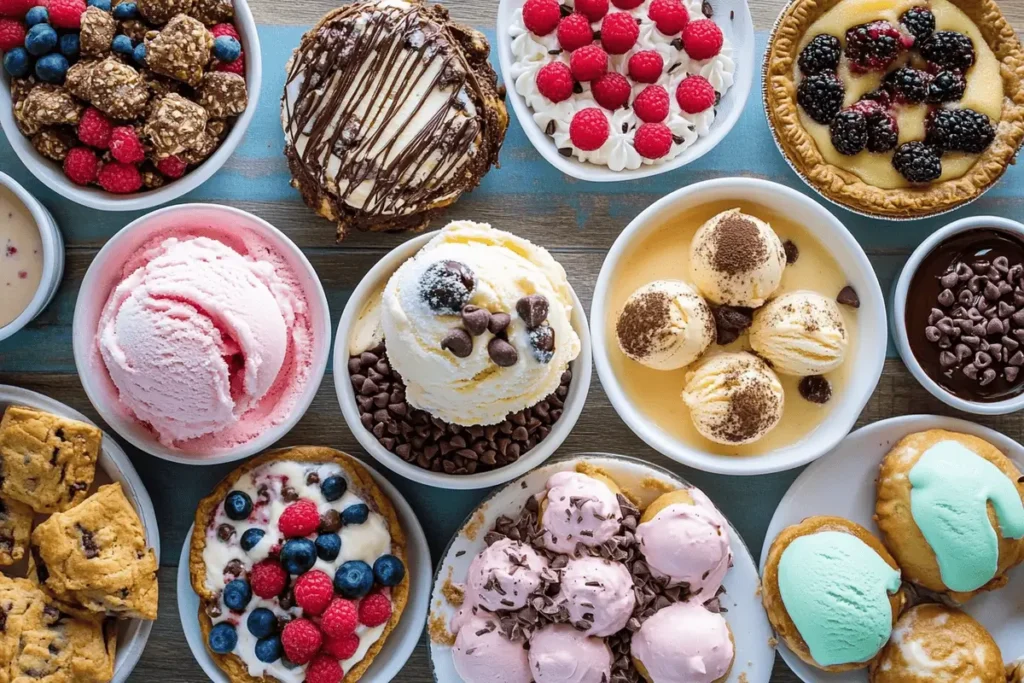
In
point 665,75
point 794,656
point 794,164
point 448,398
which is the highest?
point 665,75

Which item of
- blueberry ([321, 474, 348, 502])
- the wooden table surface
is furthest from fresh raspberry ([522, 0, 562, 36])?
blueberry ([321, 474, 348, 502])

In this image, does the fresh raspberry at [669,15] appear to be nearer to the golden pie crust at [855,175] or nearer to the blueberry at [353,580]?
the golden pie crust at [855,175]

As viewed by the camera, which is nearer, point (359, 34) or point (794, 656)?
point (359, 34)

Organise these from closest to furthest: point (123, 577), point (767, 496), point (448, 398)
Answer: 1. point (448, 398)
2. point (123, 577)
3. point (767, 496)

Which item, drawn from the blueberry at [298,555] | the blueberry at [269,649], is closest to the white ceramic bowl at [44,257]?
the blueberry at [298,555]

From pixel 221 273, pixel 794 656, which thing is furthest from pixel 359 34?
pixel 794 656

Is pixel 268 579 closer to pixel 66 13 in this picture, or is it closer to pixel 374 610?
pixel 374 610

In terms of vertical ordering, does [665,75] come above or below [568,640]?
above

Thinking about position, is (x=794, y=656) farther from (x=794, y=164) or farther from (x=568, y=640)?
(x=794, y=164)
